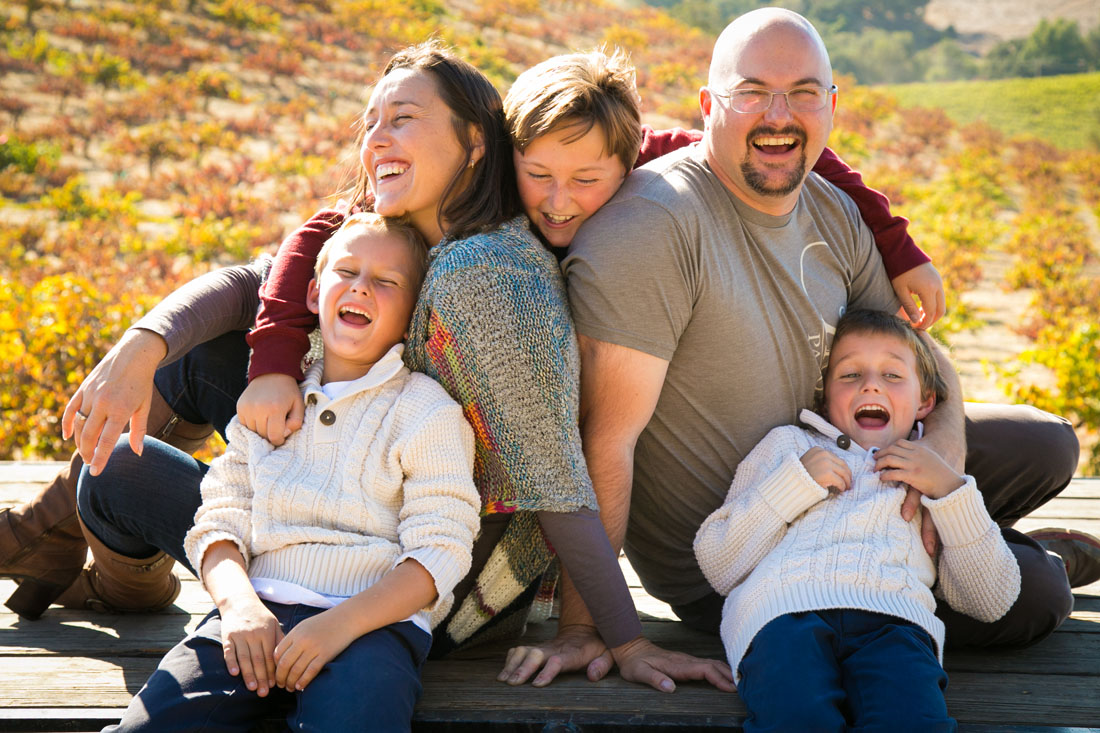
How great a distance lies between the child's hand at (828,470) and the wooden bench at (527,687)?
1.60 feet

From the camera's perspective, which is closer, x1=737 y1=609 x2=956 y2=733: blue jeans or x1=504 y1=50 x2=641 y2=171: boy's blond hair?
x1=737 y1=609 x2=956 y2=733: blue jeans

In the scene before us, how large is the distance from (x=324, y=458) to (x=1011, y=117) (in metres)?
12.2

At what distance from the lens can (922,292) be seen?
101 inches

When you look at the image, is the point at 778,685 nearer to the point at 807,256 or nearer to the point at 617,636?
the point at 617,636

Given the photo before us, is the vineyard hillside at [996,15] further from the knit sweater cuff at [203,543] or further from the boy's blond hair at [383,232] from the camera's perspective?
the knit sweater cuff at [203,543]

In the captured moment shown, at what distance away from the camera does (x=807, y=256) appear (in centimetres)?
241

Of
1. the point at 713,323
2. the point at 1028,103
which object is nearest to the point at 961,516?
the point at 713,323

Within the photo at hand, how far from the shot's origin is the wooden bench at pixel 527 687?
74.5 inches

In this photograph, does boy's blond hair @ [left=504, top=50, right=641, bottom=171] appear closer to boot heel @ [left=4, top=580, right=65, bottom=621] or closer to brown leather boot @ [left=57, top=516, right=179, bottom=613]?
brown leather boot @ [left=57, top=516, right=179, bottom=613]

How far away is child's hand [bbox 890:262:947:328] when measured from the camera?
257cm

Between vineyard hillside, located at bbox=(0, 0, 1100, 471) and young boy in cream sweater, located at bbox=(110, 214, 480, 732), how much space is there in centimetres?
288

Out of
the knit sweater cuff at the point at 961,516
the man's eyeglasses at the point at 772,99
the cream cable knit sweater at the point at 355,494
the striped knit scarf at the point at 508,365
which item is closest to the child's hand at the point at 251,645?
the cream cable knit sweater at the point at 355,494

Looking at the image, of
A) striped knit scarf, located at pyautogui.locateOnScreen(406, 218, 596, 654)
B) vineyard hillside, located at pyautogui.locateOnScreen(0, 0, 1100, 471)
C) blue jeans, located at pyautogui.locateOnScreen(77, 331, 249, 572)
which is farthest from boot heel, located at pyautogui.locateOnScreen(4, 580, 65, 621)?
vineyard hillside, located at pyautogui.locateOnScreen(0, 0, 1100, 471)

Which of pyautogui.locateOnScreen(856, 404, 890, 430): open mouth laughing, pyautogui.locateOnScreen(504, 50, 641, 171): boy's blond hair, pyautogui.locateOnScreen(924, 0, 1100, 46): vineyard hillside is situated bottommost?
→ pyautogui.locateOnScreen(856, 404, 890, 430): open mouth laughing
